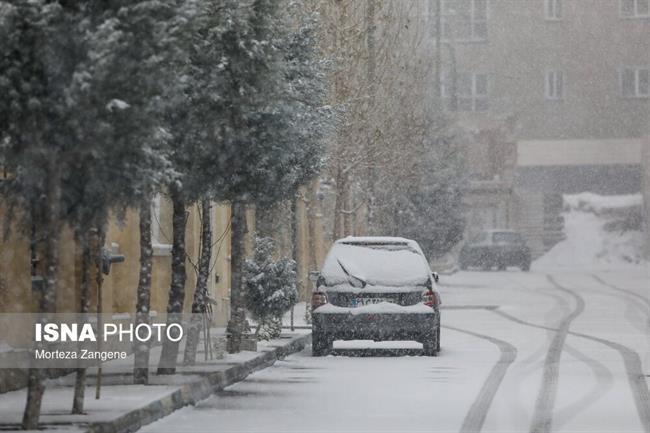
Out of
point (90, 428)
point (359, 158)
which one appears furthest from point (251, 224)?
point (90, 428)

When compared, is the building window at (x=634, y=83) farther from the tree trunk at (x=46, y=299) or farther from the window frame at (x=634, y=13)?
the tree trunk at (x=46, y=299)

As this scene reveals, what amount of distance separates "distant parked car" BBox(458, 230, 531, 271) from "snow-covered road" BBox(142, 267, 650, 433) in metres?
32.6

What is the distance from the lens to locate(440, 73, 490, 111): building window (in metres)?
80.6

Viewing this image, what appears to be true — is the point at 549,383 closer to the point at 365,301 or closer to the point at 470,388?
the point at 470,388

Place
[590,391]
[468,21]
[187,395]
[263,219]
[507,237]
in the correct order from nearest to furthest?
1. [187,395]
2. [590,391]
3. [263,219]
4. [507,237]
5. [468,21]

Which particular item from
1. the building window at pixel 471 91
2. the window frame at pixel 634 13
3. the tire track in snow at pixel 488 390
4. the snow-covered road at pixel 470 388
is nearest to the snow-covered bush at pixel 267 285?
the snow-covered road at pixel 470 388

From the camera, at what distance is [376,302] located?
21.5 meters

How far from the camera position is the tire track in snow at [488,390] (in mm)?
13344

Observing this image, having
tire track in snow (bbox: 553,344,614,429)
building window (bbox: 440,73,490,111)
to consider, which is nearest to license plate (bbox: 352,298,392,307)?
tire track in snow (bbox: 553,344,614,429)

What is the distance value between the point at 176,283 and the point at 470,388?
3277 mm

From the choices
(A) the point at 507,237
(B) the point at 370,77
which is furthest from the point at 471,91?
(B) the point at 370,77

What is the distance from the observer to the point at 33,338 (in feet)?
50.8

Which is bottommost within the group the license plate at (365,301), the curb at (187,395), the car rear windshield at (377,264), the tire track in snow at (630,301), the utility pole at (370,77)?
the tire track in snow at (630,301)

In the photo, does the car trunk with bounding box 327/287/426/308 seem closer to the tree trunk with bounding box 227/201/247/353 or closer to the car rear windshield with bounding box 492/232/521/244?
the tree trunk with bounding box 227/201/247/353
